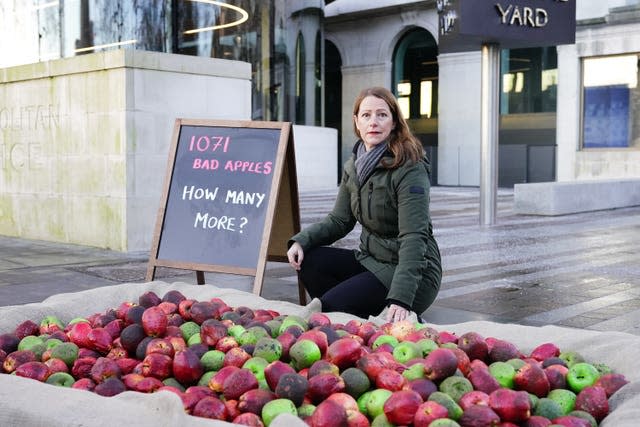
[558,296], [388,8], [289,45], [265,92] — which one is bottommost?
[558,296]

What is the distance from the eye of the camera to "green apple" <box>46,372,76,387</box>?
281cm

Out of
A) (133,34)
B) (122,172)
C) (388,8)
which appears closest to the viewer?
(122,172)

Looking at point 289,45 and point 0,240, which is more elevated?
point 289,45

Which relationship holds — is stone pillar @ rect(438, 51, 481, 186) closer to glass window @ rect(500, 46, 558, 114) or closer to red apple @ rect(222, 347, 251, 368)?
glass window @ rect(500, 46, 558, 114)

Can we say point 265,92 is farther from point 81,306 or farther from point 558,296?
point 81,306

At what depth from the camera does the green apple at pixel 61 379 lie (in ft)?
9.23

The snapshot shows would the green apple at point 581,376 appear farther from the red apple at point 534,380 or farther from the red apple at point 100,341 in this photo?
the red apple at point 100,341

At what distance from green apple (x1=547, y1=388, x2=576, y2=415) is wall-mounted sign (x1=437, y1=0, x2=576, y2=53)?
972cm

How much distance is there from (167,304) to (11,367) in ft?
2.76

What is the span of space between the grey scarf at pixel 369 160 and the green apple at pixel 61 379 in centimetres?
215

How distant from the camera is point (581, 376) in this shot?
2.81 metres

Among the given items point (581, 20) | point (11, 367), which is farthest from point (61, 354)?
point (581, 20)

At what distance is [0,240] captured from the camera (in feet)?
33.9

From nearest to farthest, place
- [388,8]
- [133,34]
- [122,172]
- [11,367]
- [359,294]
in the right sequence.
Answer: [11,367] → [359,294] → [122,172] → [133,34] → [388,8]
